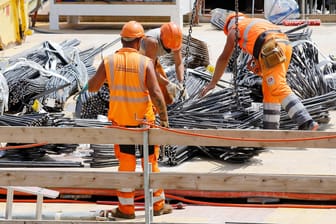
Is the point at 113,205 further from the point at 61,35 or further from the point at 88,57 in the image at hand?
the point at 61,35

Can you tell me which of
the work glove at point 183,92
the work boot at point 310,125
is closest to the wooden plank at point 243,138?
the work boot at point 310,125

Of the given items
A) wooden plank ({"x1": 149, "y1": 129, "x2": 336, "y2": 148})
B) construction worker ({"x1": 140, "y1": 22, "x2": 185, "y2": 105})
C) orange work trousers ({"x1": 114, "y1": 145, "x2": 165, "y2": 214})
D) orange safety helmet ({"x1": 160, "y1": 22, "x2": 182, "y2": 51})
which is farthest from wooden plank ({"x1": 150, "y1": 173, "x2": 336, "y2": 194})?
orange safety helmet ({"x1": 160, "y1": 22, "x2": 182, "y2": 51})

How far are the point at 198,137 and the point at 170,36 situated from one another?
8.10 feet

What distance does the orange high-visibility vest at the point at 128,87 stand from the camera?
842 cm

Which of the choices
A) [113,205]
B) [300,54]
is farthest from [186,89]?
[113,205]

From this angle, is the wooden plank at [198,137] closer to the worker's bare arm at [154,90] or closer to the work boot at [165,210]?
the worker's bare arm at [154,90]

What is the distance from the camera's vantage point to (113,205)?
9.16m

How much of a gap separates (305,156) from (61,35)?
1333 cm

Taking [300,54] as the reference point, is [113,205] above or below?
below

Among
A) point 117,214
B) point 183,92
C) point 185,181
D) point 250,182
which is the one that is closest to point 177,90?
point 183,92

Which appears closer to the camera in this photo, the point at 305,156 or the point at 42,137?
the point at 42,137

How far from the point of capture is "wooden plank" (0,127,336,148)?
24.1ft

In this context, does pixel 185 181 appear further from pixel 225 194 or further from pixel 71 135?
pixel 225 194

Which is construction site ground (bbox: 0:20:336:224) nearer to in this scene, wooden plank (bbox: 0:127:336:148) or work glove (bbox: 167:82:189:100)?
work glove (bbox: 167:82:189:100)
